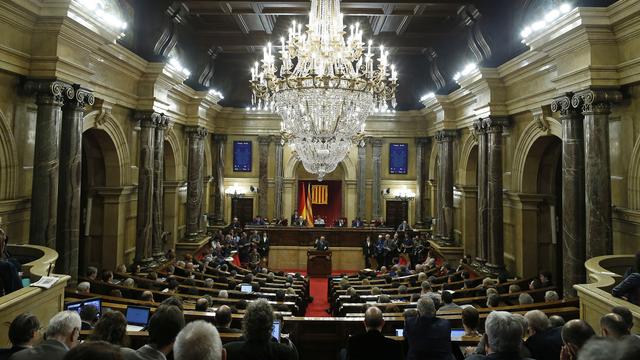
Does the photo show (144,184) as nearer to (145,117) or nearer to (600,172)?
(145,117)

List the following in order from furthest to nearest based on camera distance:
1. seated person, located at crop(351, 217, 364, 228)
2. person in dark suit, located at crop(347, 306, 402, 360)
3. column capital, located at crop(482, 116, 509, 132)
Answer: seated person, located at crop(351, 217, 364, 228)
column capital, located at crop(482, 116, 509, 132)
person in dark suit, located at crop(347, 306, 402, 360)

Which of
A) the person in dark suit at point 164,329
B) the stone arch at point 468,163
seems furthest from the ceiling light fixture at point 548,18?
the person in dark suit at point 164,329

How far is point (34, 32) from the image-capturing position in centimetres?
824

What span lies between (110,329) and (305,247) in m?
14.8

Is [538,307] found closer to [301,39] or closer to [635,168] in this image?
[635,168]

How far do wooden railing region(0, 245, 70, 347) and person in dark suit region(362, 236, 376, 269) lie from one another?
11666 millimetres

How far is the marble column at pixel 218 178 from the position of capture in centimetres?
→ 2131

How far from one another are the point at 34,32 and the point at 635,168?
11427 mm

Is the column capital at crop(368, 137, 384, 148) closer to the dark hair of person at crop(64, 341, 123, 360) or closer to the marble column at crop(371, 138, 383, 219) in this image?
the marble column at crop(371, 138, 383, 219)

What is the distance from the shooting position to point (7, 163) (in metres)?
8.00

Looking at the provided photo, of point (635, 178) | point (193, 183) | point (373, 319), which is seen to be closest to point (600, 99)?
point (635, 178)

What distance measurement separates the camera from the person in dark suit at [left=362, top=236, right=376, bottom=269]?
16.9 metres

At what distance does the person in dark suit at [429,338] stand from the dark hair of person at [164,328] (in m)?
2.24

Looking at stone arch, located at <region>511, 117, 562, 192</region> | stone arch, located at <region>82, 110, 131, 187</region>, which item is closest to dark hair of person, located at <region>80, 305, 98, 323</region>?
stone arch, located at <region>82, 110, 131, 187</region>
